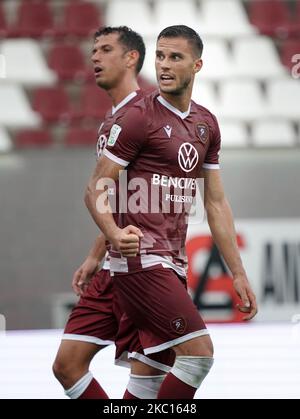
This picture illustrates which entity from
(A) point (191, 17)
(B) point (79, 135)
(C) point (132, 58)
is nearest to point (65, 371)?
(C) point (132, 58)

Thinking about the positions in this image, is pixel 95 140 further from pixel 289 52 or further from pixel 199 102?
pixel 289 52

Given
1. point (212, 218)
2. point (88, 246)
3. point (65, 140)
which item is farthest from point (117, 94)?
point (65, 140)

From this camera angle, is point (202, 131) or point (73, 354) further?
point (73, 354)

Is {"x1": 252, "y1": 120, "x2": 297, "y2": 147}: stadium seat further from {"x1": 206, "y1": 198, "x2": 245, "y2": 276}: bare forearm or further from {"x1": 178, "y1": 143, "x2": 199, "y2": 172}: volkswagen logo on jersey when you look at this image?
{"x1": 178, "y1": 143, "x2": 199, "y2": 172}: volkswagen logo on jersey

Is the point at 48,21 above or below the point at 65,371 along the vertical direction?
above

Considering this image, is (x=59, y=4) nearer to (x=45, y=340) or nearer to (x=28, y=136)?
(x=28, y=136)

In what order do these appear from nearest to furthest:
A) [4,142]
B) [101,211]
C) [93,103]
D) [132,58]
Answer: [101,211] < [132,58] < [4,142] < [93,103]

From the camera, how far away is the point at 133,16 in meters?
8.66

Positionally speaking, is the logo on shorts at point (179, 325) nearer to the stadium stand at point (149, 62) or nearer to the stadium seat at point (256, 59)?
the stadium stand at point (149, 62)

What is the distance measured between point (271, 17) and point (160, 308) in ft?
18.4

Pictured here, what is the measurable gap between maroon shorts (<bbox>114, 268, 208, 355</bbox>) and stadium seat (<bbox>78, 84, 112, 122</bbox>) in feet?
15.3

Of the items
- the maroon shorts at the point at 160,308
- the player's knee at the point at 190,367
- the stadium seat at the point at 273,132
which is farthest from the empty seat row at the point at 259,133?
the player's knee at the point at 190,367

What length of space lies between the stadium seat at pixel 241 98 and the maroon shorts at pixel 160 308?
192 inches

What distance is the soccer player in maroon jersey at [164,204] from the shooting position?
3541mm
